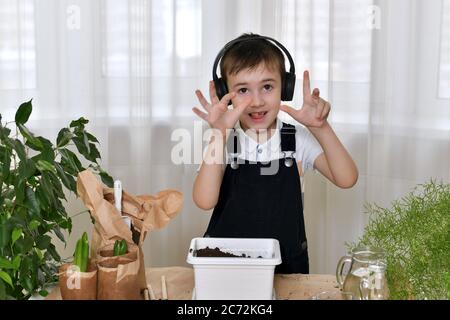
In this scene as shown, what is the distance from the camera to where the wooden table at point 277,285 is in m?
1.51

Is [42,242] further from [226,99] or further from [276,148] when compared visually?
[276,148]

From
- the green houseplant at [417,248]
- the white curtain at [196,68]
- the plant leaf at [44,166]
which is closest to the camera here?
the green houseplant at [417,248]

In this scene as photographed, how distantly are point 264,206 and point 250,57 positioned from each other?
40 cm

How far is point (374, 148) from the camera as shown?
2.63 metres

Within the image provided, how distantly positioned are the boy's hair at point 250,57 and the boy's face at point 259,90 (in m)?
0.01

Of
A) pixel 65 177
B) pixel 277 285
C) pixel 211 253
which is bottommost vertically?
pixel 277 285

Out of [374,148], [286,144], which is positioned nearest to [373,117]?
[374,148]

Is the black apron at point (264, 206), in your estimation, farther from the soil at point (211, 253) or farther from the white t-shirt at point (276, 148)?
the soil at point (211, 253)

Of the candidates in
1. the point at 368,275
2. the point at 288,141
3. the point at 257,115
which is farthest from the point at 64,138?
the point at 368,275

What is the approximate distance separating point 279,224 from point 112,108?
0.94 meters

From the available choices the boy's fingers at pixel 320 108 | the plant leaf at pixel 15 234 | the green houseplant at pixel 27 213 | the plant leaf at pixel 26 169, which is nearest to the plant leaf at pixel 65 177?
the green houseplant at pixel 27 213

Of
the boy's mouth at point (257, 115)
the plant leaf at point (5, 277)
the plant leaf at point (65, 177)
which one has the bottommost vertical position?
the plant leaf at point (5, 277)

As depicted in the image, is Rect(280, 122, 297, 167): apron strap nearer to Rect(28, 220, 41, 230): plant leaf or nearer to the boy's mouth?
the boy's mouth

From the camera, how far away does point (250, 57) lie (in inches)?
74.2
